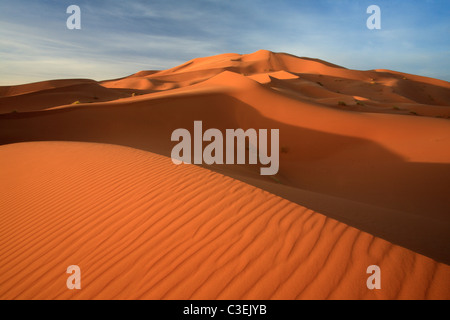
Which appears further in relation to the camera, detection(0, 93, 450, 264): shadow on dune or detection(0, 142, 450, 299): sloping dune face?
detection(0, 93, 450, 264): shadow on dune

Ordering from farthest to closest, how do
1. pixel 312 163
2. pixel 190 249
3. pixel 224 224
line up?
1. pixel 312 163
2. pixel 224 224
3. pixel 190 249

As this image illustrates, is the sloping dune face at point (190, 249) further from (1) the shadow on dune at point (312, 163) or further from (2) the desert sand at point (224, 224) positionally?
(1) the shadow on dune at point (312, 163)

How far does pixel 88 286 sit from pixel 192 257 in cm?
89

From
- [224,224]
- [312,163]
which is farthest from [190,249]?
[312,163]

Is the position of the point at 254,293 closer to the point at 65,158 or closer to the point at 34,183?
the point at 34,183

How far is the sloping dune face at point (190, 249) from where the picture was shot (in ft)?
5.98

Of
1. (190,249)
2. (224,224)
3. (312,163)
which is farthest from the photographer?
(312,163)

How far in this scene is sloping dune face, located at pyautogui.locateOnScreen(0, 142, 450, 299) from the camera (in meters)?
1.82

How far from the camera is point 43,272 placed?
2.29 m

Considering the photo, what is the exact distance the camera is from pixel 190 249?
2.22 m

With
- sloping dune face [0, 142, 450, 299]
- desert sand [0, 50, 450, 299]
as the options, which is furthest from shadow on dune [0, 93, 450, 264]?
sloping dune face [0, 142, 450, 299]

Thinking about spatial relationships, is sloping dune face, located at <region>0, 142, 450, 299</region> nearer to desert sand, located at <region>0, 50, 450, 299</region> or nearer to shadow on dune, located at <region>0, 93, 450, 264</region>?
desert sand, located at <region>0, 50, 450, 299</region>

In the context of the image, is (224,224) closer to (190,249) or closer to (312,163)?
(190,249)

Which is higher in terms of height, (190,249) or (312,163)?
(312,163)
